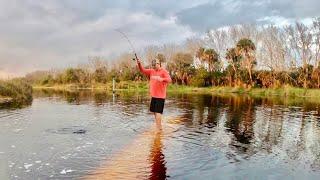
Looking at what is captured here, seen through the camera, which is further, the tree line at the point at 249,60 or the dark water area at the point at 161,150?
the tree line at the point at 249,60

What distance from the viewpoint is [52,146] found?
10.3 meters

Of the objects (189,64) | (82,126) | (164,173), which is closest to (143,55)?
(189,64)

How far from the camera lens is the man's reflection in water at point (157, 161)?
760 cm

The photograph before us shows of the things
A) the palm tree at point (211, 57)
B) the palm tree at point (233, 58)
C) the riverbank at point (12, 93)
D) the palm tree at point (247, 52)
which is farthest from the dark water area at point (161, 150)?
the palm tree at point (211, 57)

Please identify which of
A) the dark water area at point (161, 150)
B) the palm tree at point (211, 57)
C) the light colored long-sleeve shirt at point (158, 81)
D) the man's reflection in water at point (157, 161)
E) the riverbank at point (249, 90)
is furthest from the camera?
the palm tree at point (211, 57)

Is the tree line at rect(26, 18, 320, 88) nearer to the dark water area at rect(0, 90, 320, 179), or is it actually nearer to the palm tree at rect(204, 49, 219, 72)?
the palm tree at rect(204, 49, 219, 72)

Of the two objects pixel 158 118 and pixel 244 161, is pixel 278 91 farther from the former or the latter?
pixel 244 161

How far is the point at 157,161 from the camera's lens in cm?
868

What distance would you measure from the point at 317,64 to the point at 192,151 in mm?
49058

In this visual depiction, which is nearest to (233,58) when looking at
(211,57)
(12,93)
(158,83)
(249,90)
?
(211,57)

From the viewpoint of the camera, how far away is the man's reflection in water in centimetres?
760

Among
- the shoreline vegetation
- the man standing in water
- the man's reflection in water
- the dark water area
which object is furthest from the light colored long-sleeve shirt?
the shoreline vegetation

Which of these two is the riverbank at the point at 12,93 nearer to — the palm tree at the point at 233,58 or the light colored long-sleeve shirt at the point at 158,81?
the light colored long-sleeve shirt at the point at 158,81

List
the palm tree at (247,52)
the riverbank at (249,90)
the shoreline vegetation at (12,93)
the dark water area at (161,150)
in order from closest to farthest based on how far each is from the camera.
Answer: the dark water area at (161,150) → the shoreline vegetation at (12,93) → the riverbank at (249,90) → the palm tree at (247,52)
